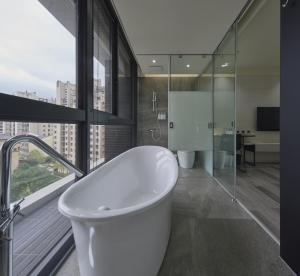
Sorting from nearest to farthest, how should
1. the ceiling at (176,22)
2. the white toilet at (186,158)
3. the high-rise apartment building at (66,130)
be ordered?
the high-rise apartment building at (66,130) → the ceiling at (176,22) → the white toilet at (186,158)

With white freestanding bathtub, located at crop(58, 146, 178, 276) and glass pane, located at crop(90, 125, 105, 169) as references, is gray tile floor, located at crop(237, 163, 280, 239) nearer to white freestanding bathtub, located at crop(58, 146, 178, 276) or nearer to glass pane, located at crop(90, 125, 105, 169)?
white freestanding bathtub, located at crop(58, 146, 178, 276)

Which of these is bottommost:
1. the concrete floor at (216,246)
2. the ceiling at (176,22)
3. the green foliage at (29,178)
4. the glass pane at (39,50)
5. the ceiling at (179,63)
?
the concrete floor at (216,246)

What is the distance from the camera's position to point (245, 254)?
1.70 metres

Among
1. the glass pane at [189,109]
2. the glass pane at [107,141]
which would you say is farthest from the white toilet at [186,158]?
the glass pane at [107,141]

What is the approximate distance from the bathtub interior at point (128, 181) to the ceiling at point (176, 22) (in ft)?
5.66

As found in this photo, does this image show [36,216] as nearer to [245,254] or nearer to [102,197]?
[102,197]

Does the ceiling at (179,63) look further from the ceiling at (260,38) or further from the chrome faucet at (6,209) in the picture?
the chrome faucet at (6,209)

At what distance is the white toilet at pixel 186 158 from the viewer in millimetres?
4667

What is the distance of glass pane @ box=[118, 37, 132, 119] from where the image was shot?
13.2 ft

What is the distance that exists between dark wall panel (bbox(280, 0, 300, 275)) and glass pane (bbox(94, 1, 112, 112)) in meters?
1.88

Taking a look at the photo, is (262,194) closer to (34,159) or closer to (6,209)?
Result: (34,159)

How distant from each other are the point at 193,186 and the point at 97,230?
8.83 feet

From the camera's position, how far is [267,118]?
5.61 metres

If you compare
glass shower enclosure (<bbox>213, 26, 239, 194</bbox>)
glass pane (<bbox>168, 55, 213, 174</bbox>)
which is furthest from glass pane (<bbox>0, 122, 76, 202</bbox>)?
glass pane (<bbox>168, 55, 213, 174</bbox>)
